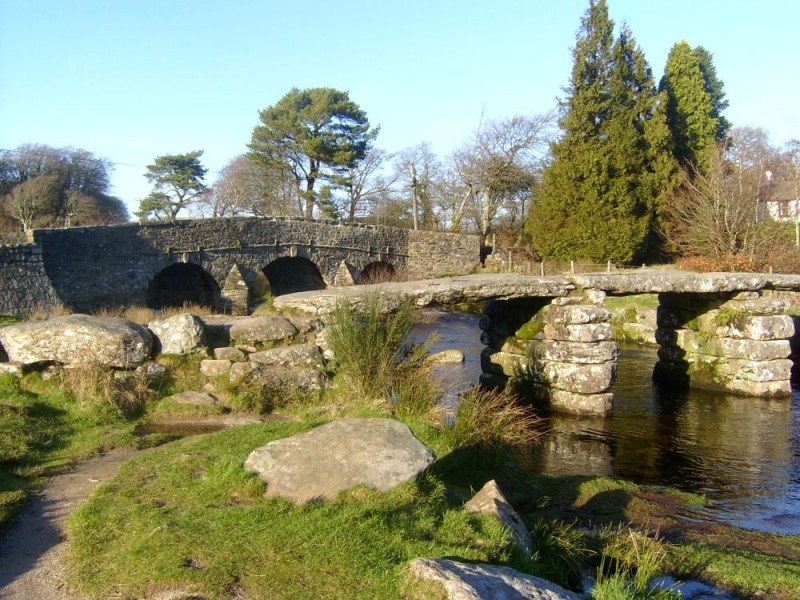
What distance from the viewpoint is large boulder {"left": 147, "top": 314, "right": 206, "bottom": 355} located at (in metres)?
8.71

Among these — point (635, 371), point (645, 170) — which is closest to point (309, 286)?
point (645, 170)

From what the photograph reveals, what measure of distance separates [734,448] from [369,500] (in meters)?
7.41

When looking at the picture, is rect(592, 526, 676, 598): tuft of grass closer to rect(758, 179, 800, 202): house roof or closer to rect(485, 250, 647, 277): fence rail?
rect(485, 250, 647, 277): fence rail

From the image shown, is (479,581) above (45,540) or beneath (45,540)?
above

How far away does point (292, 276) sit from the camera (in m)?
35.3

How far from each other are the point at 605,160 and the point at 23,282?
23.4 meters

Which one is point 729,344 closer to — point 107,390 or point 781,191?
point 107,390

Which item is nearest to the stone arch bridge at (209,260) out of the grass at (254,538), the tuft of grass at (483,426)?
the tuft of grass at (483,426)

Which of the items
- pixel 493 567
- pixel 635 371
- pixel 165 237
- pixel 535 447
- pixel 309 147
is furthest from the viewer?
pixel 309 147

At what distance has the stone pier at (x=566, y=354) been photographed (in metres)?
11.6

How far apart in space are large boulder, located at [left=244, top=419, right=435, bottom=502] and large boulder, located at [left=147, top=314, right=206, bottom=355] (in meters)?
3.68

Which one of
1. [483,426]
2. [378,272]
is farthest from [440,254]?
[483,426]

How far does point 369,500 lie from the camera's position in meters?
4.75

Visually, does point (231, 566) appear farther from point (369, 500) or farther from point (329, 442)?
point (329, 442)
